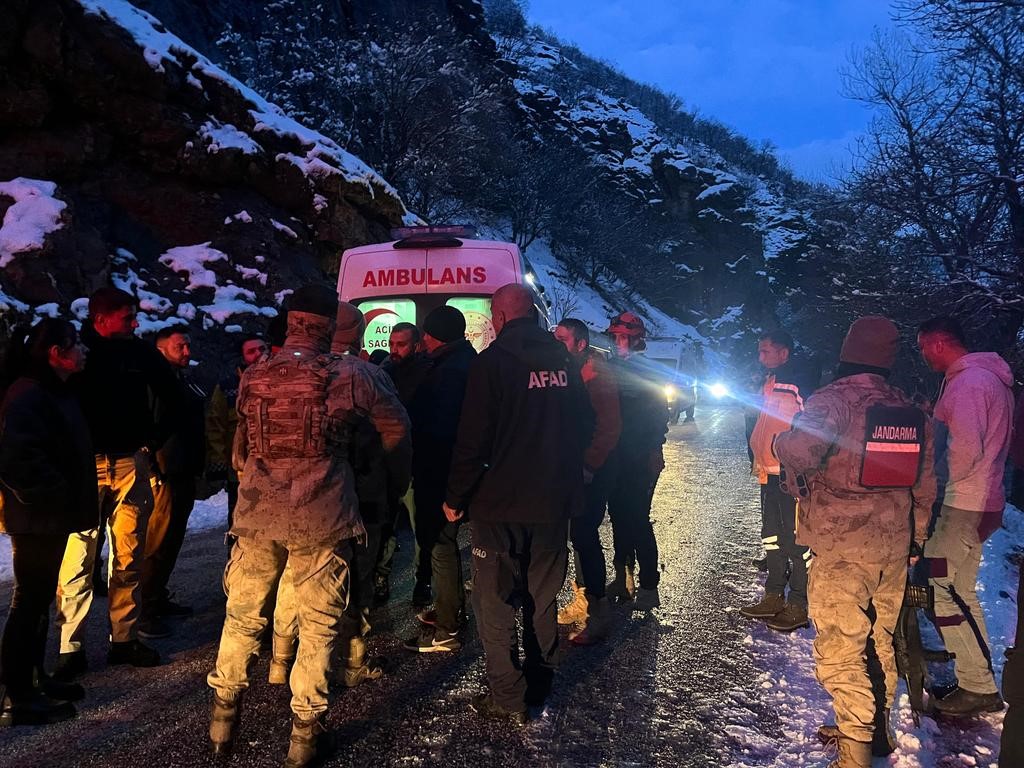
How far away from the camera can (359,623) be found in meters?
3.56

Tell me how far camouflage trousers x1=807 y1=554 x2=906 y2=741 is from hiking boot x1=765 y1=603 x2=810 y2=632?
4.92 ft

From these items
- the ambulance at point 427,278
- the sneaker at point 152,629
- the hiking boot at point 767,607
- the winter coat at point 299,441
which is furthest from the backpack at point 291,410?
the ambulance at point 427,278

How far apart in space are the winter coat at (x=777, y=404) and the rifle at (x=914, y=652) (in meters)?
1.52

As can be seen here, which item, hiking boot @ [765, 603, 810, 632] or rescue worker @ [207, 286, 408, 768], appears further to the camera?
hiking boot @ [765, 603, 810, 632]

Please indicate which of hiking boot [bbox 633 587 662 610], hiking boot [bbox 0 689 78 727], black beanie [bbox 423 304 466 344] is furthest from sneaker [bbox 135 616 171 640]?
hiking boot [bbox 633 587 662 610]

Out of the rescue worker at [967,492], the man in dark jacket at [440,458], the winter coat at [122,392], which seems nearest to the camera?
the rescue worker at [967,492]

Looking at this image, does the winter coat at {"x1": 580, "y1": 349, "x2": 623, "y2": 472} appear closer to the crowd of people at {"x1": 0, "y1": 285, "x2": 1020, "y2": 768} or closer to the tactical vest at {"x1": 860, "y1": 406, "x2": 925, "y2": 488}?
the crowd of people at {"x1": 0, "y1": 285, "x2": 1020, "y2": 768}

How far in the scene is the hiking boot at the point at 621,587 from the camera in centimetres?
497

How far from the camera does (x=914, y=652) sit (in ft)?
10.4

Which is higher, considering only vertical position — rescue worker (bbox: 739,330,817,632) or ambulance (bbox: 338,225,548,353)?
ambulance (bbox: 338,225,548,353)

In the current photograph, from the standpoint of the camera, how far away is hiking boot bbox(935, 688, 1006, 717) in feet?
10.6

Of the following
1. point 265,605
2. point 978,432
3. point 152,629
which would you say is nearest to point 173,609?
point 152,629

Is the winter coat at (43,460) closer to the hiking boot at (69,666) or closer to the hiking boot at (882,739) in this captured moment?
the hiking boot at (69,666)

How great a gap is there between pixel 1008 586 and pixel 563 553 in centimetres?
440
